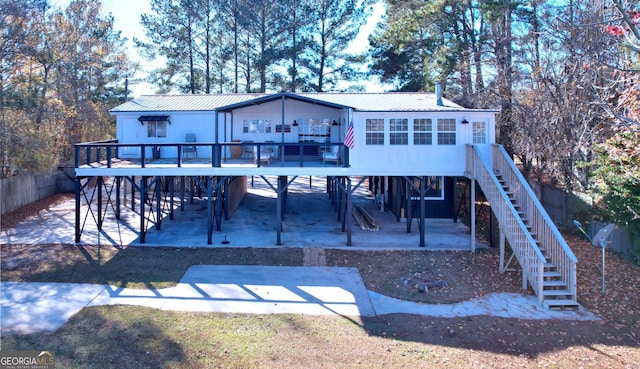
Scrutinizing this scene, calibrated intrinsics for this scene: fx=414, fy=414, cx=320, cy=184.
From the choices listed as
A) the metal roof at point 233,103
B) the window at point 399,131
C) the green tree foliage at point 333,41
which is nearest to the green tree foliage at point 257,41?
the green tree foliage at point 333,41

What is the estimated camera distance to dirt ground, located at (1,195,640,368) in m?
7.29

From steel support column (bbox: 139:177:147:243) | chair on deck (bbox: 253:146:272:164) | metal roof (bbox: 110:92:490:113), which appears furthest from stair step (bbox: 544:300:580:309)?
steel support column (bbox: 139:177:147:243)

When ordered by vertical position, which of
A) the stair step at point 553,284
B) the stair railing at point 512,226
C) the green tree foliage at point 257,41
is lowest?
the stair step at point 553,284

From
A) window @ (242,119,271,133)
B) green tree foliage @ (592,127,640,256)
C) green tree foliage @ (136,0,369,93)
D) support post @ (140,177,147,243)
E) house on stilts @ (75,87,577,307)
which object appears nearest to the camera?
house on stilts @ (75,87,577,307)

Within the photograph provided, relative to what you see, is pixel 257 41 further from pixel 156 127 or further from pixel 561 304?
pixel 561 304

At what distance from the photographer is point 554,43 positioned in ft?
55.2

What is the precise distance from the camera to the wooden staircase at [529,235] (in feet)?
30.6

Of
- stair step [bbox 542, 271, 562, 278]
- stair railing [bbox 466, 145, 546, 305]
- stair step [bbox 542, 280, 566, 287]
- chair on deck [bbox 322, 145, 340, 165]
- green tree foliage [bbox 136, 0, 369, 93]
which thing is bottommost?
stair step [bbox 542, 280, 566, 287]

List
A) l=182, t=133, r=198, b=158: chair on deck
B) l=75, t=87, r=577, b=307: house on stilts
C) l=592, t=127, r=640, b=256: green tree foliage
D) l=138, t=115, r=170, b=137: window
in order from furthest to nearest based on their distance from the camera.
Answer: l=138, t=115, r=170, b=137: window
l=182, t=133, r=198, b=158: chair on deck
l=592, t=127, r=640, b=256: green tree foliage
l=75, t=87, r=577, b=307: house on stilts

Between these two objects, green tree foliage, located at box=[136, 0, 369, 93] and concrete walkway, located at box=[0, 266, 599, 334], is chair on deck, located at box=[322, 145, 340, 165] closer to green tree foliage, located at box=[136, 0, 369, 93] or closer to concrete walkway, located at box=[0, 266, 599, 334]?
concrete walkway, located at box=[0, 266, 599, 334]

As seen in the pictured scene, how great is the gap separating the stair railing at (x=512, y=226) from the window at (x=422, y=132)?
131 cm

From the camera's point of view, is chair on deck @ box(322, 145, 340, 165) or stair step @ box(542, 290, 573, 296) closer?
stair step @ box(542, 290, 573, 296)

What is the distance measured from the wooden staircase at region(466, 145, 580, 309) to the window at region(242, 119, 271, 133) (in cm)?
814

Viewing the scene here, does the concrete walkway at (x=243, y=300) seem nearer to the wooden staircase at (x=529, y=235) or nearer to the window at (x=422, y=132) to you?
the wooden staircase at (x=529, y=235)
